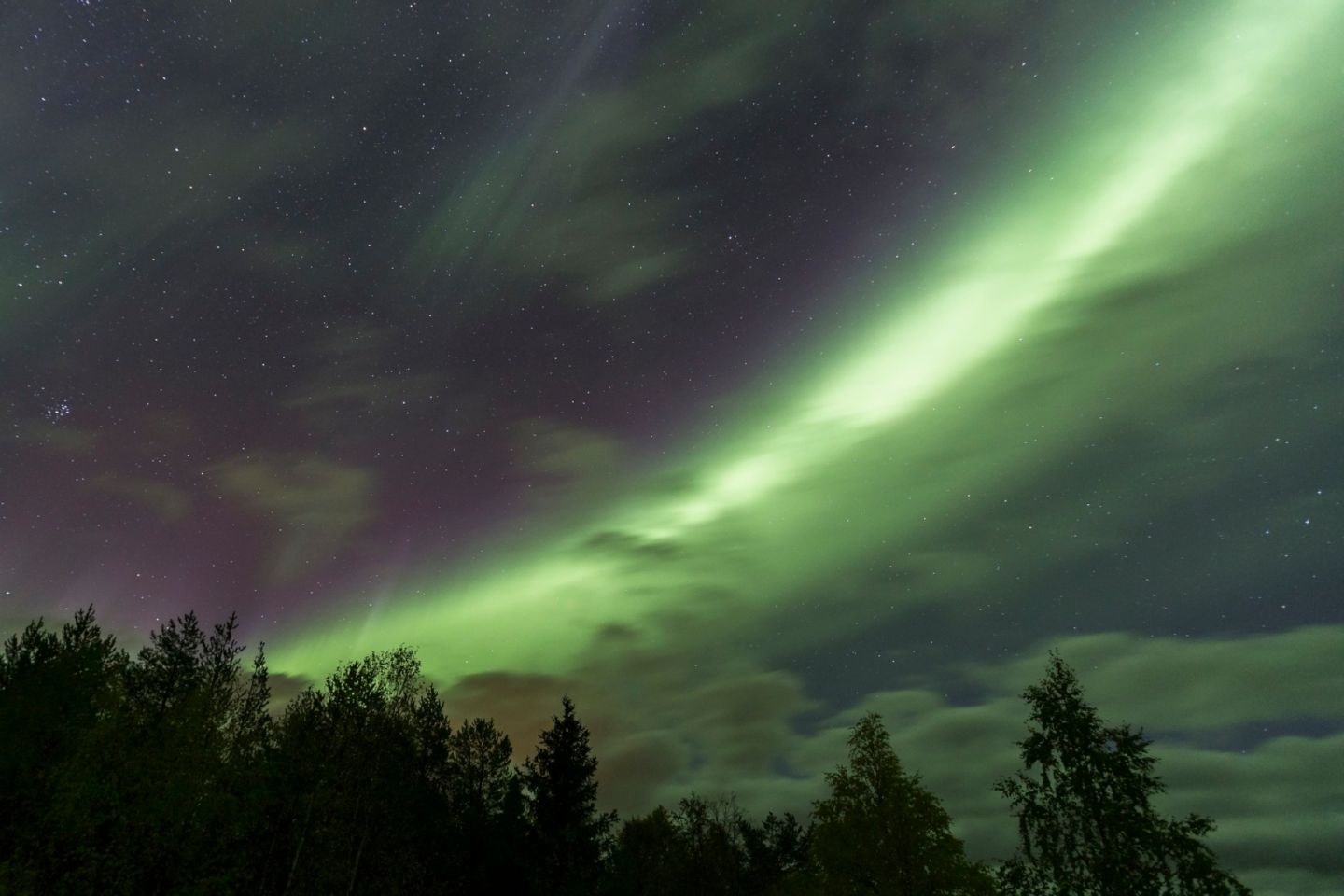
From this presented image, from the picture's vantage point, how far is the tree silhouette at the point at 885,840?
29.8m

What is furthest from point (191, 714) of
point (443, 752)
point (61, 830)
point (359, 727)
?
point (443, 752)

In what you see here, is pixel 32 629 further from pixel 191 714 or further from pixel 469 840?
pixel 469 840

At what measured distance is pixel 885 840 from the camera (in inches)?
1229

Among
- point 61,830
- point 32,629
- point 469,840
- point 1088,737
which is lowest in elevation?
point 469,840

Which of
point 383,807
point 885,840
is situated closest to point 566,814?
point 383,807

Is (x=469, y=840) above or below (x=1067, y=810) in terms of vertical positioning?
below

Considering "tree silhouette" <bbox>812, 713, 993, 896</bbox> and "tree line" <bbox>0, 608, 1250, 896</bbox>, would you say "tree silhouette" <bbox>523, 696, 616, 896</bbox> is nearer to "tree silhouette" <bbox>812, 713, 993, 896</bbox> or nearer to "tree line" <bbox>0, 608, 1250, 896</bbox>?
"tree line" <bbox>0, 608, 1250, 896</bbox>

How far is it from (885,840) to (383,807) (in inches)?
1086

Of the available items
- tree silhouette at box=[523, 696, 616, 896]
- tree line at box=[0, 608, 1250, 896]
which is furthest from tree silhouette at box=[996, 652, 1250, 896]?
tree silhouette at box=[523, 696, 616, 896]

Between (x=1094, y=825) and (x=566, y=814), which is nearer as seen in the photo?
(x=1094, y=825)

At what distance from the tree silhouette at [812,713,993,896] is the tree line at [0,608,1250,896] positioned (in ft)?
0.24

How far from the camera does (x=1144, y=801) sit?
75.3 feet

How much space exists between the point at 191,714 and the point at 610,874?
3895 cm

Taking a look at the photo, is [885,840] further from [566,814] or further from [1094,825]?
[566,814]
